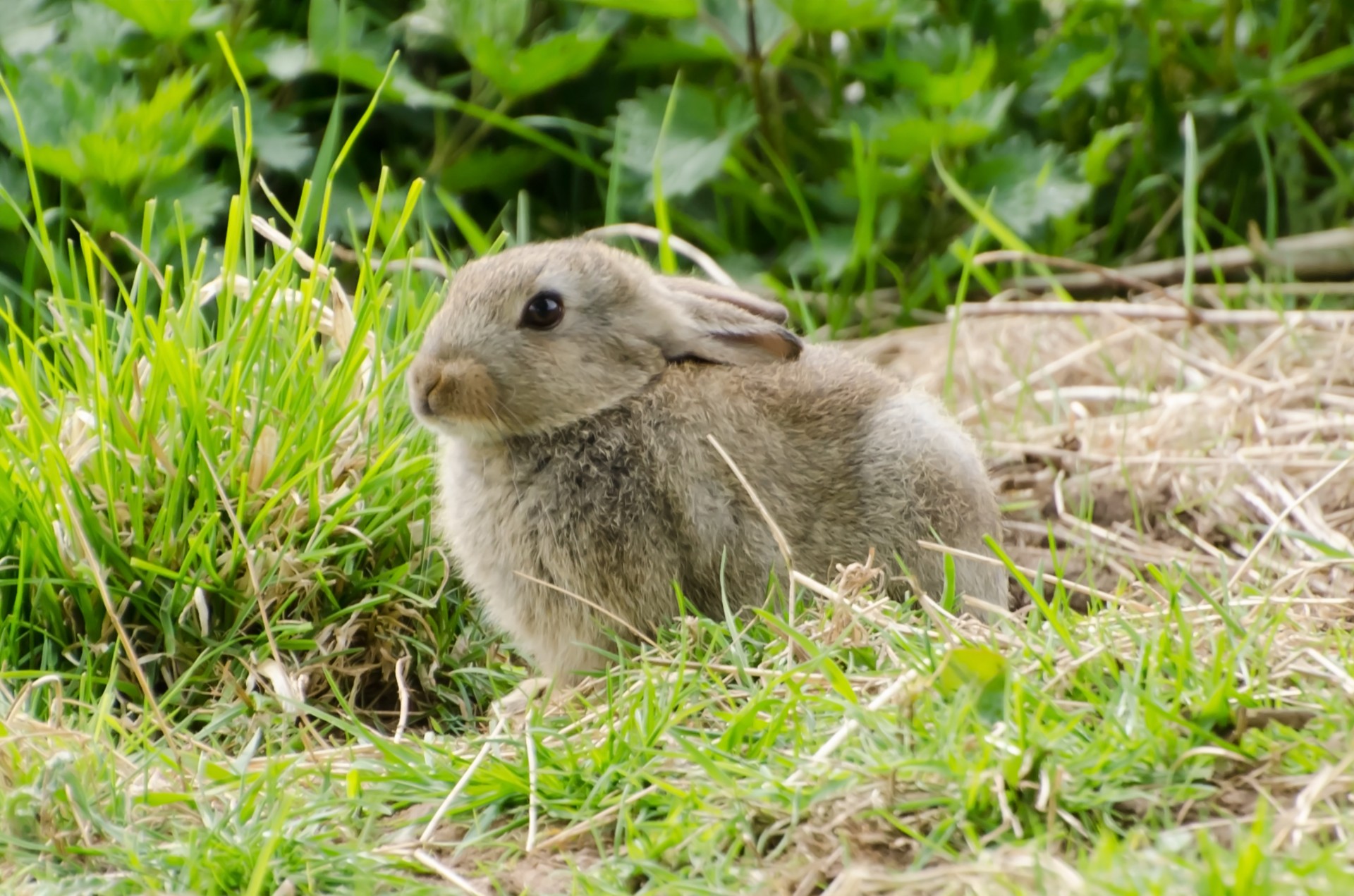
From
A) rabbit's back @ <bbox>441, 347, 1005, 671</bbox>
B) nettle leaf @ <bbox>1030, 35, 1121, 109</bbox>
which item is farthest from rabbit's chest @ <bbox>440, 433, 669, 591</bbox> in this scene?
nettle leaf @ <bbox>1030, 35, 1121, 109</bbox>

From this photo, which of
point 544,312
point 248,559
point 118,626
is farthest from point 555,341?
point 118,626

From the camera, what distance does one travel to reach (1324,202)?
6.08m

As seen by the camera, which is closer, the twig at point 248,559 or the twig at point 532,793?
the twig at point 532,793

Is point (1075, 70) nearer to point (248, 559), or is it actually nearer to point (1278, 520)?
point (1278, 520)

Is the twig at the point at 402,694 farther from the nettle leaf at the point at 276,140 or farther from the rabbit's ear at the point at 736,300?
the nettle leaf at the point at 276,140

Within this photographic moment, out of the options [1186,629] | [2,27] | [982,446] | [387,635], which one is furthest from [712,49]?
[1186,629]

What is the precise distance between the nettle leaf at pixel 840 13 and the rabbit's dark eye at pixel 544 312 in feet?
7.24

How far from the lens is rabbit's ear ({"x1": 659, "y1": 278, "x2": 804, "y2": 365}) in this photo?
11.5 ft

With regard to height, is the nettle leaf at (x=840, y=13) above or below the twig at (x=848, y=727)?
above

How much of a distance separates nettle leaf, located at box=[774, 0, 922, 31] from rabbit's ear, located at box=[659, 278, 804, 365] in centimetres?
198

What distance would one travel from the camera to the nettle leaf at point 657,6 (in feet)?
16.7

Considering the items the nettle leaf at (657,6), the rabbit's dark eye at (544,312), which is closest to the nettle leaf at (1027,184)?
the nettle leaf at (657,6)

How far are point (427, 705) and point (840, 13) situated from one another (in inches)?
114

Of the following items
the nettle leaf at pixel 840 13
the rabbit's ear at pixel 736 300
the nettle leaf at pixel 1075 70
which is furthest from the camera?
the nettle leaf at pixel 1075 70
